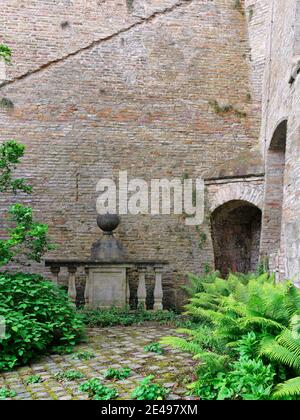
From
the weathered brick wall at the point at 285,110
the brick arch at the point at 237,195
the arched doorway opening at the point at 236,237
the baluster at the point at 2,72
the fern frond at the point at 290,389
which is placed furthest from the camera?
the arched doorway opening at the point at 236,237

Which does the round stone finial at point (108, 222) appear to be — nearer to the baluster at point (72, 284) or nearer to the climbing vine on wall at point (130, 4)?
the baluster at point (72, 284)

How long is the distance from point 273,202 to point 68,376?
6245 millimetres

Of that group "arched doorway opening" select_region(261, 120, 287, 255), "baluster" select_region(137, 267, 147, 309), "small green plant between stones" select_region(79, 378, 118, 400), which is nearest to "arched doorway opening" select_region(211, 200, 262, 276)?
"arched doorway opening" select_region(261, 120, 287, 255)

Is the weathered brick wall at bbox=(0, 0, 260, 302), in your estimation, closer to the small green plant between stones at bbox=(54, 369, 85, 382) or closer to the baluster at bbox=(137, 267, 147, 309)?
the baluster at bbox=(137, 267, 147, 309)

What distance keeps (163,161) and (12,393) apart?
276 inches

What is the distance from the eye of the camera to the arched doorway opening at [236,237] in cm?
1025

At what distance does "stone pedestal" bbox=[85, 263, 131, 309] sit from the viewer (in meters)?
8.27

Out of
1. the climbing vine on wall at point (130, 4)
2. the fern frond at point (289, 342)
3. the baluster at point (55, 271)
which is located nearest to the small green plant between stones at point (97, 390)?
the fern frond at point (289, 342)

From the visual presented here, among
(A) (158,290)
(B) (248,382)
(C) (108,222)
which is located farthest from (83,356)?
(C) (108,222)

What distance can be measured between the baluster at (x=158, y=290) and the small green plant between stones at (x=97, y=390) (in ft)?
15.0

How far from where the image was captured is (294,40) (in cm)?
745

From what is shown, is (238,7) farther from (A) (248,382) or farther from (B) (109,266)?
(A) (248,382)
